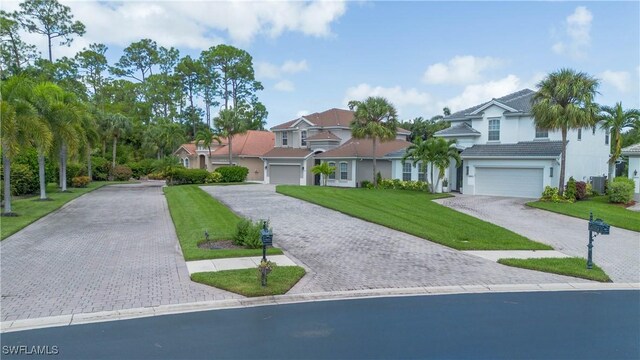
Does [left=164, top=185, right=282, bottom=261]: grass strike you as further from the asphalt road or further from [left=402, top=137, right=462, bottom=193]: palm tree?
[left=402, top=137, right=462, bottom=193]: palm tree

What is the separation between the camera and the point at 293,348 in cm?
639

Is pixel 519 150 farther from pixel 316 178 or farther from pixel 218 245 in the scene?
pixel 218 245

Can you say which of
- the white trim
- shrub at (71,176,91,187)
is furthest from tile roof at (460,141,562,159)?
shrub at (71,176,91,187)

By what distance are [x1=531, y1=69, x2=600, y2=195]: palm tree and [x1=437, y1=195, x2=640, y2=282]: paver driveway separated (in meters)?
4.84

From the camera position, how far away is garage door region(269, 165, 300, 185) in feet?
134

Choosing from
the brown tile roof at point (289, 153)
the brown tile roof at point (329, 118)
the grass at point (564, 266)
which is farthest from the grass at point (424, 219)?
the brown tile roof at point (329, 118)

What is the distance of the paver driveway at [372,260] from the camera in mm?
10094

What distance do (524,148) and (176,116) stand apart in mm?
53313

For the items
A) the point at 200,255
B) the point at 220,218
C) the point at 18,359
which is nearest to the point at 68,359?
the point at 18,359

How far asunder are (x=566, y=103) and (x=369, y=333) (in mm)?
22948

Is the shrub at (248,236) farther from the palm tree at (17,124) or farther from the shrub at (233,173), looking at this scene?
the shrub at (233,173)

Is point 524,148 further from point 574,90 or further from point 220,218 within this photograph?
point 220,218

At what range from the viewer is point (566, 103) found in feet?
81.0

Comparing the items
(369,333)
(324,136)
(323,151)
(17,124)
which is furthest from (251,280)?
(324,136)
